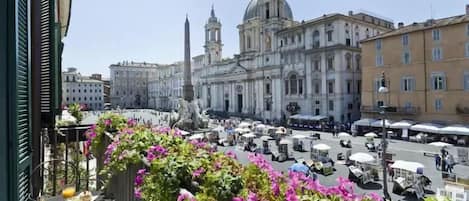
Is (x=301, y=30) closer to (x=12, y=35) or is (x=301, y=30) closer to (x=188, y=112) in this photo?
(x=188, y=112)

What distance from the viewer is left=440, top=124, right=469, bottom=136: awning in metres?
29.5

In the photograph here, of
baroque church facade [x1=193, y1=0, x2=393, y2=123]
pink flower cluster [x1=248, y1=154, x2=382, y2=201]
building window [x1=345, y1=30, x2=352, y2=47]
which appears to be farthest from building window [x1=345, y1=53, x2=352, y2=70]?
pink flower cluster [x1=248, y1=154, x2=382, y2=201]

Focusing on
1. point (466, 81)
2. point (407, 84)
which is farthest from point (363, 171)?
point (407, 84)

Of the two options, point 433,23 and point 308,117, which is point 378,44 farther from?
point 308,117

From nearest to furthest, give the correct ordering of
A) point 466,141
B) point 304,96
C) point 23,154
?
1. point 23,154
2. point 466,141
3. point 304,96

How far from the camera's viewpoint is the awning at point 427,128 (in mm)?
31766

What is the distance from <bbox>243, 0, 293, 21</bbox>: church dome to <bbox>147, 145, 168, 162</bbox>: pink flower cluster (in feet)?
205

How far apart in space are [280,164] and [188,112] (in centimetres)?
2041

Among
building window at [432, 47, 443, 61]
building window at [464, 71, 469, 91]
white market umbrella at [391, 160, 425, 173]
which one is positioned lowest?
white market umbrella at [391, 160, 425, 173]

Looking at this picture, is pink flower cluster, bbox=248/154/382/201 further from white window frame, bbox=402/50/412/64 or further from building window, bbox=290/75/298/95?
building window, bbox=290/75/298/95

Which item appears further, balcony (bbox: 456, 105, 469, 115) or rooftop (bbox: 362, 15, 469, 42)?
rooftop (bbox: 362, 15, 469, 42)

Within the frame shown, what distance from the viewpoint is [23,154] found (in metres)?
1.85

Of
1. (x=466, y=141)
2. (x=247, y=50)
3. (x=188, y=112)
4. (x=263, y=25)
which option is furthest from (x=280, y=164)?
(x=247, y=50)

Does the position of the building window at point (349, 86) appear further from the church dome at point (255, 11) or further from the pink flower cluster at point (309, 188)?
the pink flower cluster at point (309, 188)
